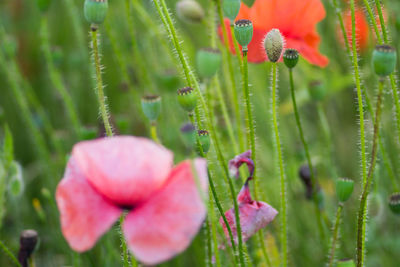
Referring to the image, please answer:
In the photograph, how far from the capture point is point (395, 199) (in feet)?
3.28

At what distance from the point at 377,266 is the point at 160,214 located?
1.09 m

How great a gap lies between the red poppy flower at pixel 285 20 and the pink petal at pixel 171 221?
0.51 metres

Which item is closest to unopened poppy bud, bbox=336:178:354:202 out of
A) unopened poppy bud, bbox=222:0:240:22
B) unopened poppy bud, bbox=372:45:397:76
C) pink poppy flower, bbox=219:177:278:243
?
pink poppy flower, bbox=219:177:278:243

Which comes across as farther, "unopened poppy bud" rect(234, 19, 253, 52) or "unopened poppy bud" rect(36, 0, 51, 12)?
"unopened poppy bud" rect(36, 0, 51, 12)

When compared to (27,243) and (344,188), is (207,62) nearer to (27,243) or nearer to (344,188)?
(344,188)

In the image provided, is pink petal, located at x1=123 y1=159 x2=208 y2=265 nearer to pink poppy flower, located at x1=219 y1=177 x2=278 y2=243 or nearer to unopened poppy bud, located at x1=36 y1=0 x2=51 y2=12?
pink poppy flower, located at x1=219 y1=177 x2=278 y2=243

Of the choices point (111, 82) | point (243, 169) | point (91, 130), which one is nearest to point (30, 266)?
point (91, 130)

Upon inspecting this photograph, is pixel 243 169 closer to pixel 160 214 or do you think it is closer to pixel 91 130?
pixel 91 130

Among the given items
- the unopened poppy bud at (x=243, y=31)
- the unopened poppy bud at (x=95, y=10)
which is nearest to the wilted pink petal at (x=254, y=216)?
the unopened poppy bud at (x=243, y=31)

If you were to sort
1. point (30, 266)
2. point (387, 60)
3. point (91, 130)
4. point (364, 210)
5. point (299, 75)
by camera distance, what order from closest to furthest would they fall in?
point (387, 60)
point (364, 210)
point (30, 266)
point (91, 130)
point (299, 75)

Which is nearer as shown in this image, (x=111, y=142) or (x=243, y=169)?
(x=111, y=142)

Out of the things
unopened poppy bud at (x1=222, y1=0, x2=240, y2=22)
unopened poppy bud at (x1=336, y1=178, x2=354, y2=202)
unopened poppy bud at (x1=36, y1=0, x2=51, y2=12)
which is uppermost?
unopened poppy bud at (x1=36, y1=0, x2=51, y2=12)

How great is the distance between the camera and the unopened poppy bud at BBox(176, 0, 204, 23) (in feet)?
4.40

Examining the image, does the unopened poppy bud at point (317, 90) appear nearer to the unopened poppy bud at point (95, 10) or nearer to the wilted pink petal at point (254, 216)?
the wilted pink petal at point (254, 216)
